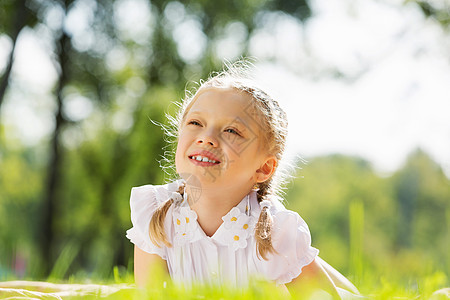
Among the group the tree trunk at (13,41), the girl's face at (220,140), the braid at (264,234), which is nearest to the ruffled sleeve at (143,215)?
the girl's face at (220,140)

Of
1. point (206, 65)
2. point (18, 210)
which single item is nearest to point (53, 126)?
point (206, 65)

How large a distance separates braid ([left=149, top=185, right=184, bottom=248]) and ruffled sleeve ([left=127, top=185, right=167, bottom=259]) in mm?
20

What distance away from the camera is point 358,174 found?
34.4 metres

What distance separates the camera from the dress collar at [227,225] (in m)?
2.23

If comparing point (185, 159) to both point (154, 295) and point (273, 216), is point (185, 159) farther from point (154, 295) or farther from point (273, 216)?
point (154, 295)

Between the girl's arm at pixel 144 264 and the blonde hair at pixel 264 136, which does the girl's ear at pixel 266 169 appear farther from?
the girl's arm at pixel 144 264

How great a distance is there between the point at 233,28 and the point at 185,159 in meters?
11.8

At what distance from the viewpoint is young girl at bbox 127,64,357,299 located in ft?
7.01

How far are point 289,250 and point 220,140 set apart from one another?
55 cm

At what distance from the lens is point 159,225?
2.31 meters

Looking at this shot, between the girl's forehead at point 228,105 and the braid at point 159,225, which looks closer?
the girl's forehead at point 228,105

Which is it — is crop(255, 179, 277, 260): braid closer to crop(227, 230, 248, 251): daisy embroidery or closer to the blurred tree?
crop(227, 230, 248, 251): daisy embroidery

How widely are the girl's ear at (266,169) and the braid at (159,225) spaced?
437 mm

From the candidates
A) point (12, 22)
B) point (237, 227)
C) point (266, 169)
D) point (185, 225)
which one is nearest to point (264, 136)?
point (266, 169)
